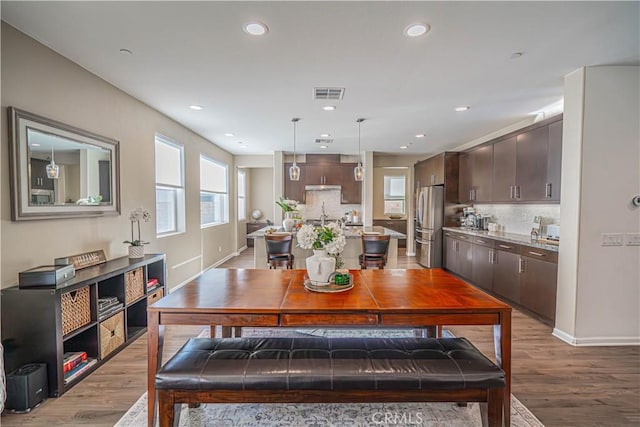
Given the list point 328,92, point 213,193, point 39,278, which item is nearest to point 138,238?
point 39,278

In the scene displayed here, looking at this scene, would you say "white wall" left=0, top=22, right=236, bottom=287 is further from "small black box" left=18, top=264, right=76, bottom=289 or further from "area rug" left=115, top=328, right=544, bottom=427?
"area rug" left=115, top=328, right=544, bottom=427

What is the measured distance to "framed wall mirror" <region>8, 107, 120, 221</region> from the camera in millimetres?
2199

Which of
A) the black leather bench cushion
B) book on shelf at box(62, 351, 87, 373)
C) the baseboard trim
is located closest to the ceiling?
the black leather bench cushion

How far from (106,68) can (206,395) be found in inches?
117

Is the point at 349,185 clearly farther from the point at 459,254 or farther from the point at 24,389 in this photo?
the point at 24,389

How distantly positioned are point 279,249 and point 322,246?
189 cm

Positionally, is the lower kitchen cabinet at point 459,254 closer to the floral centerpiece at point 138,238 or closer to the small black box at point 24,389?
the floral centerpiece at point 138,238

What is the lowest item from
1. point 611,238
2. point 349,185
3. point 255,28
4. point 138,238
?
point 138,238

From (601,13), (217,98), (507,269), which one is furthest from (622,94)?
(217,98)

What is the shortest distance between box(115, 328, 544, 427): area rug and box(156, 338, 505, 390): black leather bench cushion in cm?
51

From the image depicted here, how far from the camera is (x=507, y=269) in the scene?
4.06 m

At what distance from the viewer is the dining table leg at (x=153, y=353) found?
167 centimetres

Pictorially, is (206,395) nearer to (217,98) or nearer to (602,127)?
(217,98)

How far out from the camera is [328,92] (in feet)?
11.3
